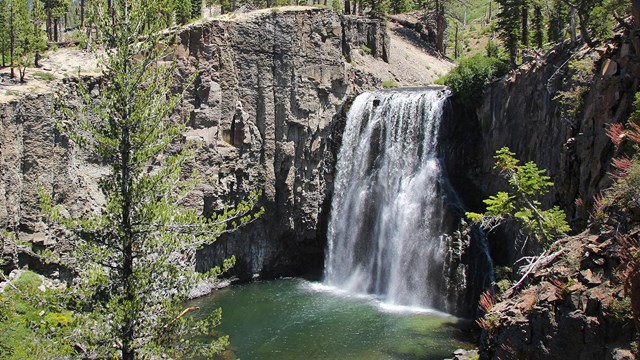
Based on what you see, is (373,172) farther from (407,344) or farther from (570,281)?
(570,281)

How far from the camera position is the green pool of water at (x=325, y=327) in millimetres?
26141

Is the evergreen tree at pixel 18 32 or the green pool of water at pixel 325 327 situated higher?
the evergreen tree at pixel 18 32

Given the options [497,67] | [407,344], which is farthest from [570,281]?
[497,67]

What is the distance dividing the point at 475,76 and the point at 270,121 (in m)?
14.8

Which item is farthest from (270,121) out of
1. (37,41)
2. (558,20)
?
(558,20)

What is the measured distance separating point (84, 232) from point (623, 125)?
1641cm

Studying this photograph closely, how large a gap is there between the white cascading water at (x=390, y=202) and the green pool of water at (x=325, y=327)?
2.16 metres

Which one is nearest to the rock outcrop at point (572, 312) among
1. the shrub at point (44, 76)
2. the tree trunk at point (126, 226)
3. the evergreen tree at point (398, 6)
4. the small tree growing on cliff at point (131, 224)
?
the small tree growing on cliff at point (131, 224)

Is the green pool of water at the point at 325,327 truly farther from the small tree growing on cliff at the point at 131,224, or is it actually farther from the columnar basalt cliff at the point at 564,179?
the small tree growing on cliff at the point at 131,224

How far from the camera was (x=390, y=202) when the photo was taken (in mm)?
37344

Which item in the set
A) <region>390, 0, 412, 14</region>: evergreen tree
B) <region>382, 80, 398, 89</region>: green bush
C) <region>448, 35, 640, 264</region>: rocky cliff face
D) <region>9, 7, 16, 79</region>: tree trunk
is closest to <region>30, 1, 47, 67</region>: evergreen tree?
<region>9, 7, 16, 79</region>: tree trunk

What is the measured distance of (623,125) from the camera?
16.8 metres

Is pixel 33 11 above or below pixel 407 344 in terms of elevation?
above

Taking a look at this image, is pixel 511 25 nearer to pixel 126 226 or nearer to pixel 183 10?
pixel 183 10
